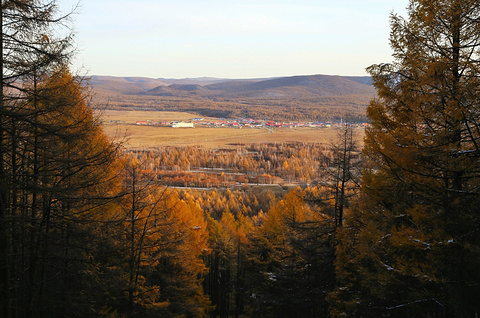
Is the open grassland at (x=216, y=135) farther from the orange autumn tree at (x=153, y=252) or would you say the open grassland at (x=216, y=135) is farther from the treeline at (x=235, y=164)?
the orange autumn tree at (x=153, y=252)

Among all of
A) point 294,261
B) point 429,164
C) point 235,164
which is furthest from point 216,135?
point 429,164

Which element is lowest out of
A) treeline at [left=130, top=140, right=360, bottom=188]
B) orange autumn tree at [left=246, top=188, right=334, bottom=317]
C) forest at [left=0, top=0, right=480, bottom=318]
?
treeline at [left=130, top=140, right=360, bottom=188]

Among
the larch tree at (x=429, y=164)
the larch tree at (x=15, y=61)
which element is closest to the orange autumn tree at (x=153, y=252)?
the larch tree at (x=15, y=61)

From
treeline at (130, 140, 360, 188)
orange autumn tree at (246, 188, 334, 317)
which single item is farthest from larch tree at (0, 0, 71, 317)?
treeline at (130, 140, 360, 188)

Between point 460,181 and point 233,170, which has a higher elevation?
point 460,181

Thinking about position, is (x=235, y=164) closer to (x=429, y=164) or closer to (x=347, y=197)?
(x=347, y=197)

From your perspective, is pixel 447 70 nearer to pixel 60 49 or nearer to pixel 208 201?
pixel 60 49

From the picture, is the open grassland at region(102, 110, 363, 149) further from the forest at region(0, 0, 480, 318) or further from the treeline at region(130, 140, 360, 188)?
the forest at region(0, 0, 480, 318)

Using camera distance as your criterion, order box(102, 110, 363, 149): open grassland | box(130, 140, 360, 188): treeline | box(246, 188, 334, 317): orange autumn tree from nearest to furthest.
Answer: box(246, 188, 334, 317): orange autumn tree
box(130, 140, 360, 188): treeline
box(102, 110, 363, 149): open grassland

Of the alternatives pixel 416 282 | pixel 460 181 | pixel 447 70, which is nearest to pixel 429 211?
pixel 460 181
